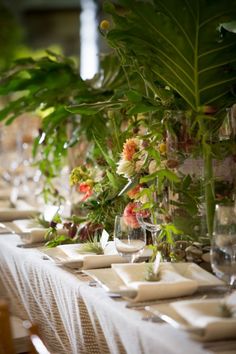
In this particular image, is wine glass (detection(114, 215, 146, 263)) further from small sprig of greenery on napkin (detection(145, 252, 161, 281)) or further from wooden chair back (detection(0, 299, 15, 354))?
wooden chair back (detection(0, 299, 15, 354))

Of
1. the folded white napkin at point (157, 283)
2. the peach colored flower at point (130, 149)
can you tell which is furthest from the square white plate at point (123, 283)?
the peach colored flower at point (130, 149)

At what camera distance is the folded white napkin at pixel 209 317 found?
146 cm

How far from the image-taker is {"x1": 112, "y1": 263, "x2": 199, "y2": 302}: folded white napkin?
1729 mm

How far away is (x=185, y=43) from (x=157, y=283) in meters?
0.73

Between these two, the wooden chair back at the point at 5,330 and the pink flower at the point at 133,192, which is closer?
the wooden chair back at the point at 5,330

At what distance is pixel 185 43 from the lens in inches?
82.3

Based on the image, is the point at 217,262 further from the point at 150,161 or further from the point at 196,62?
the point at 196,62

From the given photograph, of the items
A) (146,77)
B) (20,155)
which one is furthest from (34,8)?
(146,77)

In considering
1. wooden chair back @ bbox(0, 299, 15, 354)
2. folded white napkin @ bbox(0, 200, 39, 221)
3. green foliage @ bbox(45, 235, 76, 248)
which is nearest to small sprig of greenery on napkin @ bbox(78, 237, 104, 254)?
green foliage @ bbox(45, 235, 76, 248)

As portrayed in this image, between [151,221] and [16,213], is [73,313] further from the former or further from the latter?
[16,213]

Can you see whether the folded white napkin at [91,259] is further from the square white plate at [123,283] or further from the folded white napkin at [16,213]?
the folded white napkin at [16,213]

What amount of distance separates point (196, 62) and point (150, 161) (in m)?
0.32

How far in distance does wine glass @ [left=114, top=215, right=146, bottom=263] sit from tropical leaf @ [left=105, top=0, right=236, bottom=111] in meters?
0.38

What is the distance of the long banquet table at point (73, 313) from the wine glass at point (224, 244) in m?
0.24
